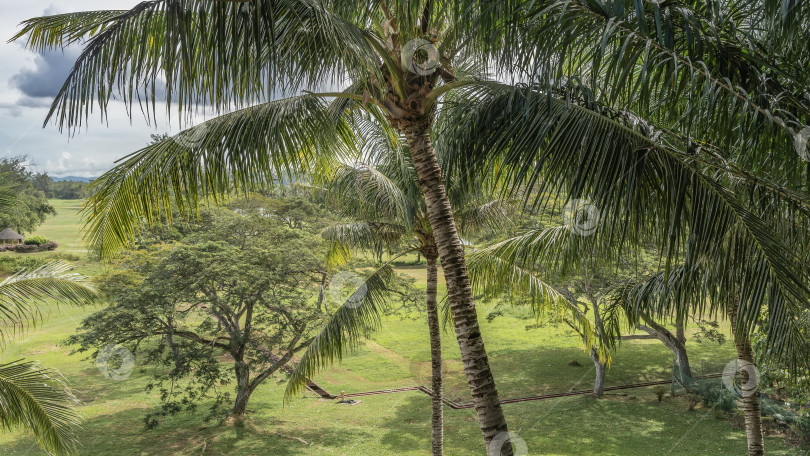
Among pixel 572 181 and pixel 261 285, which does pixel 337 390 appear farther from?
pixel 572 181

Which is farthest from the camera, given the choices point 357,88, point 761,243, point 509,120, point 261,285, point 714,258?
point 261,285

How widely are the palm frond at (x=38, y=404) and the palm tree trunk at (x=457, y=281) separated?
4.67m

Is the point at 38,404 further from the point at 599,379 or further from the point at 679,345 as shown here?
the point at 679,345

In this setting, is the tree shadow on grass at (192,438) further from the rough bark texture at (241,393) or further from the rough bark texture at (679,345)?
the rough bark texture at (679,345)

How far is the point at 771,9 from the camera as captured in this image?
223 centimetres

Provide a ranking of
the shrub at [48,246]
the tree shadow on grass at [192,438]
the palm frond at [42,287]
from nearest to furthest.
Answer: the palm frond at [42,287], the tree shadow on grass at [192,438], the shrub at [48,246]

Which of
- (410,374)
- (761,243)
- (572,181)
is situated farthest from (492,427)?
(410,374)

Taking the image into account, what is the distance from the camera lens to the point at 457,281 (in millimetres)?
3893

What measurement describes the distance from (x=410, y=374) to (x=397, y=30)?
16.0 metres

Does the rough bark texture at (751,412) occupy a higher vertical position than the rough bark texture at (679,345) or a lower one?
higher

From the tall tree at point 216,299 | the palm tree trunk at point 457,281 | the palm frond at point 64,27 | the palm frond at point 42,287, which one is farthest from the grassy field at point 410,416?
the palm tree trunk at point 457,281

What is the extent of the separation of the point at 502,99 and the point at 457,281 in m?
1.33

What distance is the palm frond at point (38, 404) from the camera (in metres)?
5.57

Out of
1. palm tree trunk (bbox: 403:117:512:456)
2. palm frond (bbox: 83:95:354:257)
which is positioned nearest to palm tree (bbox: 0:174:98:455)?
palm frond (bbox: 83:95:354:257)
